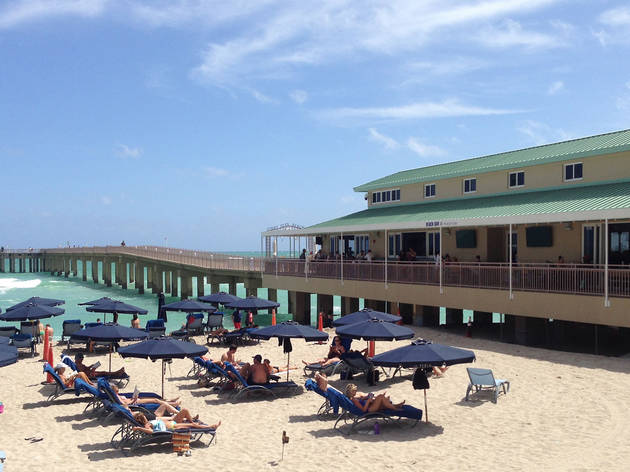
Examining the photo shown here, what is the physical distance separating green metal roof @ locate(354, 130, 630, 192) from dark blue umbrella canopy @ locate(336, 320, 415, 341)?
12637mm

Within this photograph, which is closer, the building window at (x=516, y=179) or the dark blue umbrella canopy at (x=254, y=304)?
the dark blue umbrella canopy at (x=254, y=304)

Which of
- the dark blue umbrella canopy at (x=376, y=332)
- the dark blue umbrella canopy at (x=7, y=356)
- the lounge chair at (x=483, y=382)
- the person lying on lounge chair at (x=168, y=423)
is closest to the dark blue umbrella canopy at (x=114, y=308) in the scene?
the dark blue umbrella canopy at (x=7, y=356)

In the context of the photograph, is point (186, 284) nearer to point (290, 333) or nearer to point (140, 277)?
point (140, 277)

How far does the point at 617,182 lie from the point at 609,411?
42.1 feet

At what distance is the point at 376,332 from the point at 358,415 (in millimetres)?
3001

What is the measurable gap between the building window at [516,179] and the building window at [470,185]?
204 centimetres

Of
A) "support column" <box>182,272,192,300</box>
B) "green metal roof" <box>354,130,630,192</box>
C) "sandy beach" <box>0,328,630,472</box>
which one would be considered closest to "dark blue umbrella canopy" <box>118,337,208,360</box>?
"sandy beach" <box>0,328,630,472</box>

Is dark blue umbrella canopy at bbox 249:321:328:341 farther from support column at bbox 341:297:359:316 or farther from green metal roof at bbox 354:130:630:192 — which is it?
support column at bbox 341:297:359:316

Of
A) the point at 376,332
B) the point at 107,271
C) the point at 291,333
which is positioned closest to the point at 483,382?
the point at 376,332

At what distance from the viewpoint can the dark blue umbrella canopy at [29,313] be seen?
65.9 feet

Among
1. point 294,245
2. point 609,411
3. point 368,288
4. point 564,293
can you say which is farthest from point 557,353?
point 294,245

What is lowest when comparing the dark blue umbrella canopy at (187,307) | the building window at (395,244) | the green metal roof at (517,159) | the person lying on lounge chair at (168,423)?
the person lying on lounge chair at (168,423)

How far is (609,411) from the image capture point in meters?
11.6

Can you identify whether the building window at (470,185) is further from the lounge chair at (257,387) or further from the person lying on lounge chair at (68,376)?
the person lying on lounge chair at (68,376)
